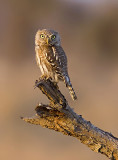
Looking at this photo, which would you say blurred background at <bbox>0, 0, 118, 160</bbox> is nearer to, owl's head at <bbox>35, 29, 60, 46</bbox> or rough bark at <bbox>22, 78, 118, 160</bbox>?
owl's head at <bbox>35, 29, 60, 46</bbox>

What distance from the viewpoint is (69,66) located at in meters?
11.9

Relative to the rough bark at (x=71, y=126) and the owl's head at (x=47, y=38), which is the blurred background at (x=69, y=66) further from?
the rough bark at (x=71, y=126)

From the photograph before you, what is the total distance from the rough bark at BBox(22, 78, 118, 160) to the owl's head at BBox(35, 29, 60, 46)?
1.09 meters

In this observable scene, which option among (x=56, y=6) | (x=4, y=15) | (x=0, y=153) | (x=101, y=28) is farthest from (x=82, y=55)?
(x=0, y=153)

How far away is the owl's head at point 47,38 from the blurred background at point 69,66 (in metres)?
3.29

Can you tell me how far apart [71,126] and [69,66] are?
28.3ft

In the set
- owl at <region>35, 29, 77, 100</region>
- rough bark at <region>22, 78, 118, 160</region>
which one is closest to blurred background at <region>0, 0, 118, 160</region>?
owl at <region>35, 29, 77, 100</region>

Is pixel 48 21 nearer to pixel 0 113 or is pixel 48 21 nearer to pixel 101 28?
pixel 101 28

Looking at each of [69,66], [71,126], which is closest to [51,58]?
[71,126]

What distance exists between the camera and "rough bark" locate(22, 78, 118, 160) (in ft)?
10.9

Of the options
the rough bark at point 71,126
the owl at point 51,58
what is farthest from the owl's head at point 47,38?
the rough bark at point 71,126

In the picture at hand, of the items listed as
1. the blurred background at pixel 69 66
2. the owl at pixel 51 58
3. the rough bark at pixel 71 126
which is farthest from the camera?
the blurred background at pixel 69 66

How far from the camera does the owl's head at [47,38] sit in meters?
Answer: 4.33

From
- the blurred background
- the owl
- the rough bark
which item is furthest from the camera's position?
the blurred background
